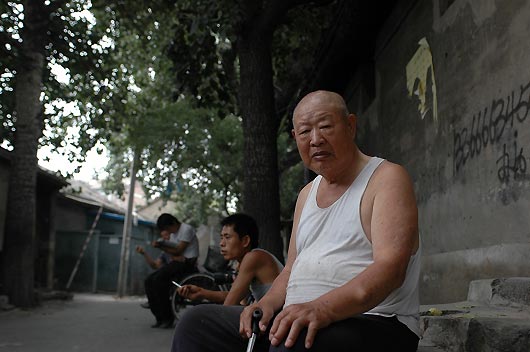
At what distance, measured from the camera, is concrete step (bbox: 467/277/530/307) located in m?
3.25

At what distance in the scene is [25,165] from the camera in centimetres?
1136

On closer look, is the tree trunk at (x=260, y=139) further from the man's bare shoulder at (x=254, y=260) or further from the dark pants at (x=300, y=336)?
the dark pants at (x=300, y=336)

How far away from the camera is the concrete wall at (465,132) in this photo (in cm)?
408

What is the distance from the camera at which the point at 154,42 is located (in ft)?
46.9

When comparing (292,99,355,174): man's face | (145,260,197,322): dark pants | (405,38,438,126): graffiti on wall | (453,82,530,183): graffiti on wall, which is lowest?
(145,260,197,322): dark pants

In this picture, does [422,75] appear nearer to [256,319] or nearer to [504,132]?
[504,132]

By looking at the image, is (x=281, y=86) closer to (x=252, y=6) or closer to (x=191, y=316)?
(x=252, y=6)

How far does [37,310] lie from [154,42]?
6629mm

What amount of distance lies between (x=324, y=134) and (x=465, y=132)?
312 cm

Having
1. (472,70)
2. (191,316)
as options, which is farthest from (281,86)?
(191,316)

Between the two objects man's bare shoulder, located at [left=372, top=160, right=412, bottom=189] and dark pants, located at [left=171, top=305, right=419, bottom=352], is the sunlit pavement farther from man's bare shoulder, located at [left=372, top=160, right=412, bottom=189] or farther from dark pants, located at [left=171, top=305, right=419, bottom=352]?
man's bare shoulder, located at [left=372, top=160, right=412, bottom=189]

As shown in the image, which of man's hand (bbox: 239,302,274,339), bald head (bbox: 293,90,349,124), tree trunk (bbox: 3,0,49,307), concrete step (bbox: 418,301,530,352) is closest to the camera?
man's hand (bbox: 239,302,274,339)

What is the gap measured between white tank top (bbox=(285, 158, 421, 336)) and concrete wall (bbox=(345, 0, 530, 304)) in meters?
1.99

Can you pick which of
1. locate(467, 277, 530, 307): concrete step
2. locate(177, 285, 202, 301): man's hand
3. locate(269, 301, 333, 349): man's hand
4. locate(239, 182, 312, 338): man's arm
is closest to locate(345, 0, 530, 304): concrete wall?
locate(467, 277, 530, 307): concrete step
